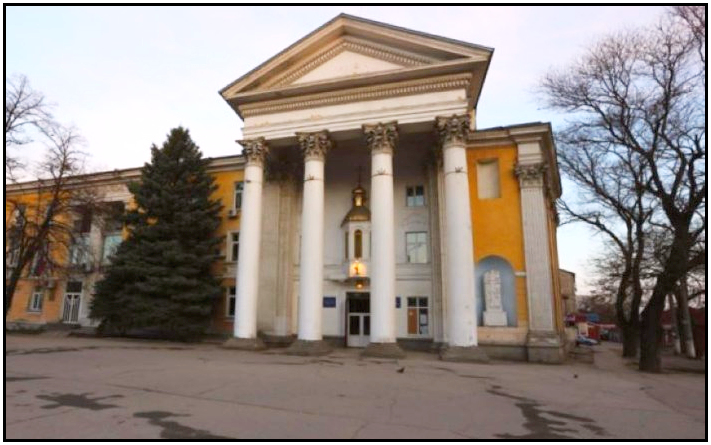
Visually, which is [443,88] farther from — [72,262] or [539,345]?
[72,262]

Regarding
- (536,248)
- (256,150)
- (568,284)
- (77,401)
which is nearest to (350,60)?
(256,150)

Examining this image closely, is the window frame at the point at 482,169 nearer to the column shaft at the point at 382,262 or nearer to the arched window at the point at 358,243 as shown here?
the column shaft at the point at 382,262

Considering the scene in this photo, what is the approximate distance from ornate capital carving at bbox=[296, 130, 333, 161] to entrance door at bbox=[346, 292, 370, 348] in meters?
7.09

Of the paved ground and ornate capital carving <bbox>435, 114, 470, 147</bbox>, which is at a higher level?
ornate capital carving <bbox>435, 114, 470, 147</bbox>

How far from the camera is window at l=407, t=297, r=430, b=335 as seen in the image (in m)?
21.0

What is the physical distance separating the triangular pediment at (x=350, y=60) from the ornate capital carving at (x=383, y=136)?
6.63 ft

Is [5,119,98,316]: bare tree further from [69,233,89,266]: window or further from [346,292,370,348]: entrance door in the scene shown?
[346,292,370,348]: entrance door

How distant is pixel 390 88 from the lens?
1959cm

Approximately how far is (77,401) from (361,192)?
17.3 metres

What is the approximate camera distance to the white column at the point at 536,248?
18938 mm

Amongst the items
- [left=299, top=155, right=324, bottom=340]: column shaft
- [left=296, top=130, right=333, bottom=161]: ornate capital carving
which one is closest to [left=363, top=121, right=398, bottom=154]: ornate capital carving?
[left=296, top=130, right=333, bottom=161]: ornate capital carving

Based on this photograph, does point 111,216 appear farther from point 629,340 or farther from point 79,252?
point 629,340

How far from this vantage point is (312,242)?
1902 cm

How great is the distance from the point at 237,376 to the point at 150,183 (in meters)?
16.7
